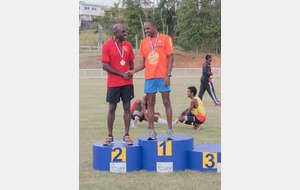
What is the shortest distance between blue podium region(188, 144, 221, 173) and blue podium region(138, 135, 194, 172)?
14 cm

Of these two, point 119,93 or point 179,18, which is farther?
point 179,18

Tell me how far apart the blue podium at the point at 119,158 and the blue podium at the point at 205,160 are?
2.66 ft

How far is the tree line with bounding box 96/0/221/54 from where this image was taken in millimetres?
48969

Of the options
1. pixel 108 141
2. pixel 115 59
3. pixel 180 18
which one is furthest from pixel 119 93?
pixel 180 18

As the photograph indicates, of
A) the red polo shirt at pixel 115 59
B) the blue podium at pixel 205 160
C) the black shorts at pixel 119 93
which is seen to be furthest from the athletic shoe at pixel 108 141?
the blue podium at pixel 205 160

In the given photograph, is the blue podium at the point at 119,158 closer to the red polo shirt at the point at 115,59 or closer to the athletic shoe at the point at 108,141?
the athletic shoe at the point at 108,141

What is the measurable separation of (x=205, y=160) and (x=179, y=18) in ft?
146

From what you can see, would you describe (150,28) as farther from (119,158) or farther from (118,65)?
(119,158)

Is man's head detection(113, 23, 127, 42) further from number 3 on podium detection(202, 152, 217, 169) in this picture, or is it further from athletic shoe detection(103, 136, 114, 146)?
number 3 on podium detection(202, 152, 217, 169)

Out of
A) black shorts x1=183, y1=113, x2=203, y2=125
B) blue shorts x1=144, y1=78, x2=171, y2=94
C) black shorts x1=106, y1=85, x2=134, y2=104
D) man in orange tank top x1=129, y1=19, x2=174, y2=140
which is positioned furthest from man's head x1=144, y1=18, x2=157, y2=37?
black shorts x1=183, y1=113, x2=203, y2=125

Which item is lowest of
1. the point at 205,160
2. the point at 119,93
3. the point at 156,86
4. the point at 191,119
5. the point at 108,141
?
the point at 205,160

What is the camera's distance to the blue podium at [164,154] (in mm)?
7602

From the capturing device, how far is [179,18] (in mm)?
51281

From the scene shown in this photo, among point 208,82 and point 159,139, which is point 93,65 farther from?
point 159,139
